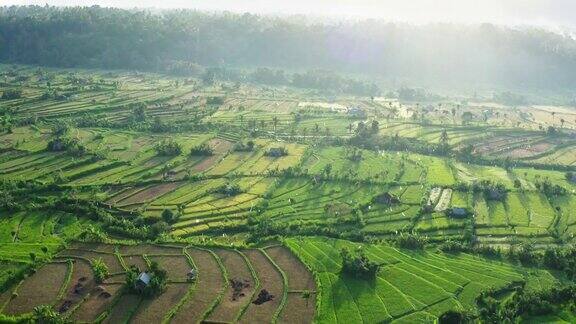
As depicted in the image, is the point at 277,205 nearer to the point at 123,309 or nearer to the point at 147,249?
the point at 147,249

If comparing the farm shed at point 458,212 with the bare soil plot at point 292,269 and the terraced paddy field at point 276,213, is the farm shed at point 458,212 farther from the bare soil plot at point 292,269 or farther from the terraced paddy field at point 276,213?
the bare soil plot at point 292,269

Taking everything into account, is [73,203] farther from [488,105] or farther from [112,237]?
[488,105]

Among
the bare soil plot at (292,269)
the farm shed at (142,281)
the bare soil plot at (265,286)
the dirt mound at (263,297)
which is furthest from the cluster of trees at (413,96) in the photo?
the farm shed at (142,281)

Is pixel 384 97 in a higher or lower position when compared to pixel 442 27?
lower

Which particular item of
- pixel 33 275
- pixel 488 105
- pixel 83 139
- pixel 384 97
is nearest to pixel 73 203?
pixel 33 275

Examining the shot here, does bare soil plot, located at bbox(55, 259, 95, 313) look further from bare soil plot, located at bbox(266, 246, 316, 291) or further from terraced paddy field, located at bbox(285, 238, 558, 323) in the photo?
terraced paddy field, located at bbox(285, 238, 558, 323)

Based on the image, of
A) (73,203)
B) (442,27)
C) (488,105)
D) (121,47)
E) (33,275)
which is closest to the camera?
(33,275)

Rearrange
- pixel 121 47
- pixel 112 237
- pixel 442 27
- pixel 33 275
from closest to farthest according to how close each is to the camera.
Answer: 1. pixel 33 275
2. pixel 112 237
3. pixel 121 47
4. pixel 442 27
